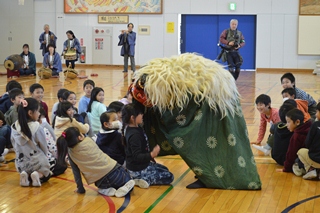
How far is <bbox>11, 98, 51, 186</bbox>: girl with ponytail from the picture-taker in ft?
17.3

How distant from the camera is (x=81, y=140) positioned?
495cm

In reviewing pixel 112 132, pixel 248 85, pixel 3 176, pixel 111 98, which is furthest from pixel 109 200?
pixel 248 85

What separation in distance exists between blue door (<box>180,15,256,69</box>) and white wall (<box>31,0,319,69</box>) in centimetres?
25

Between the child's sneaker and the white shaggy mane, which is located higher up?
the white shaggy mane

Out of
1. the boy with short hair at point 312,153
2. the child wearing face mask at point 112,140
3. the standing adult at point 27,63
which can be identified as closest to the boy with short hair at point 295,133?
the boy with short hair at point 312,153

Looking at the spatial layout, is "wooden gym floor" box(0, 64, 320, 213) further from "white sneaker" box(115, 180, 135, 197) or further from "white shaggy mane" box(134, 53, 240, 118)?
"white shaggy mane" box(134, 53, 240, 118)

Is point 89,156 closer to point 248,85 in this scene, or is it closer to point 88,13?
point 248,85

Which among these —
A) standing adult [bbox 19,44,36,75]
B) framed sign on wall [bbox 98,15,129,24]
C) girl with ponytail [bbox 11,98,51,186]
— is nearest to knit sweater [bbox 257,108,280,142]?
girl with ponytail [bbox 11,98,51,186]

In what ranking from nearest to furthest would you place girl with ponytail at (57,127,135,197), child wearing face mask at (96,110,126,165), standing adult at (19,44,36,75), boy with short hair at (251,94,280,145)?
girl with ponytail at (57,127,135,197), child wearing face mask at (96,110,126,165), boy with short hair at (251,94,280,145), standing adult at (19,44,36,75)

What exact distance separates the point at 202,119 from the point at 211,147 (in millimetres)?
264

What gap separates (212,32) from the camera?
20.7 meters

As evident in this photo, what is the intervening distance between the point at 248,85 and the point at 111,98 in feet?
15.5

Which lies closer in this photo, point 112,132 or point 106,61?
point 112,132

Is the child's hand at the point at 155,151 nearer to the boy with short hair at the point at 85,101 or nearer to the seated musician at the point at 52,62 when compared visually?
the boy with short hair at the point at 85,101
